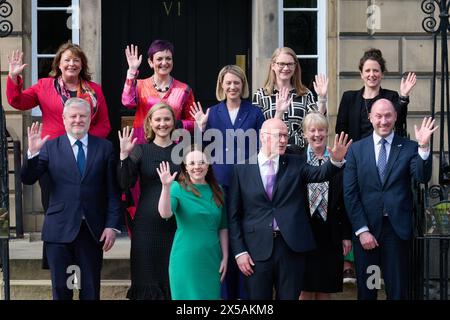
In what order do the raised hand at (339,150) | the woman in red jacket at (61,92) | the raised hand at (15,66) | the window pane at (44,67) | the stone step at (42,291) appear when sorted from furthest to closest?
the window pane at (44,67)
the stone step at (42,291)
the woman in red jacket at (61,92)
the raised hand at (15,66)
the raised hand at (339,150)

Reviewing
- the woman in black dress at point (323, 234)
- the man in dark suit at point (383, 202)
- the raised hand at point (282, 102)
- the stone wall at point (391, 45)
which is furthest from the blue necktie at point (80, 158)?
the stone wall at point (391, 45)

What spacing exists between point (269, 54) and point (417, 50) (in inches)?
62.1

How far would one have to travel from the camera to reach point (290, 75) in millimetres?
9227

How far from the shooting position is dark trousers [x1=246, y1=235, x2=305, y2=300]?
8.23 m

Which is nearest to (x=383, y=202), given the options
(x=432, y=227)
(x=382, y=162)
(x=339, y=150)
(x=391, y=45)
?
(x=382, y=162)

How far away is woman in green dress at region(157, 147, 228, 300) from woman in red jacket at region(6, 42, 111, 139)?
3.87 feet

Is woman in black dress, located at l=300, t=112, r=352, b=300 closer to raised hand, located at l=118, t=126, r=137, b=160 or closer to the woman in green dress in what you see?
the woman in green dress

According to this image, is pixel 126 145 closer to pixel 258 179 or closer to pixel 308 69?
pixel 258 179

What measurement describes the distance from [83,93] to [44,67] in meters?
2.69

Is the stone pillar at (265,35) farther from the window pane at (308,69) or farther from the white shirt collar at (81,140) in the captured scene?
the white shirt collar at (81,140)

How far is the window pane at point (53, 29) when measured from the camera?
11836 millimetres

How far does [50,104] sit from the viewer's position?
9.19m
